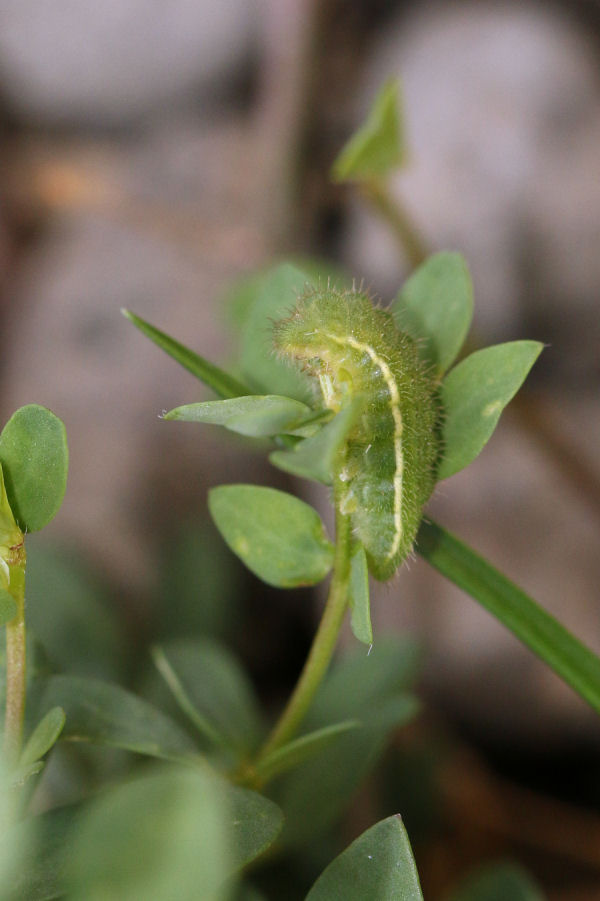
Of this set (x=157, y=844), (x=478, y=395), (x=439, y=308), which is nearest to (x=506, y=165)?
(x=439, y=308)

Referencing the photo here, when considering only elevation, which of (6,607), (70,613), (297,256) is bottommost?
(70,613)

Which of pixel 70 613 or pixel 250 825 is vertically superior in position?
pixel 250 825

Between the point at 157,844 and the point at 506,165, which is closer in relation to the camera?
the point at 157,844

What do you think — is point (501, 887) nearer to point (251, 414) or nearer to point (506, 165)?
point (251, 414)

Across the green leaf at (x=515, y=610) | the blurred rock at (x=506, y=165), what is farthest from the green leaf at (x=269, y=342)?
the blurred rock at (x=506, y=165)

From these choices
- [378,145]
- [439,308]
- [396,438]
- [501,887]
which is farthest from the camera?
[378,145]
